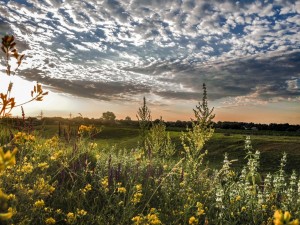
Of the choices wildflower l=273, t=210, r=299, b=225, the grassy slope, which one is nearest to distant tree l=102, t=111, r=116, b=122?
the grassy slope

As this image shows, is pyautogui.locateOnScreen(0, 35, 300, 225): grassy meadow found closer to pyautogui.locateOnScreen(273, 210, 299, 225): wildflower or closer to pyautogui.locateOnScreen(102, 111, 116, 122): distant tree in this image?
pyautogui.locateOnScreen(273, 210, 299, 225): wildflower

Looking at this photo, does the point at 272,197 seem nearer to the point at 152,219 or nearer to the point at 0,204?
the point at 152,219

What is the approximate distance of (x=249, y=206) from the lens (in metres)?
5.27

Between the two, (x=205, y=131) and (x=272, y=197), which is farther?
(x=205, y=131)

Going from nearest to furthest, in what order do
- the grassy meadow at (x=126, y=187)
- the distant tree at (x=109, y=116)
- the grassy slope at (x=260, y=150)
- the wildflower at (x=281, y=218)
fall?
the wildflower at (x=281, y=218)
the grassy meadow at (x=126, y=187)
the grassy slope at (x=260, y=150)
the distant tree at (x=109, y=116)

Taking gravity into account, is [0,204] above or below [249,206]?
above

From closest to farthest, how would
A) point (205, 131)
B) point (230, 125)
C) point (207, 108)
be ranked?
point (205, 131) → point (207, 108) → point (230, 125)

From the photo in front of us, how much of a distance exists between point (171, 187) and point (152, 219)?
10.3 ft

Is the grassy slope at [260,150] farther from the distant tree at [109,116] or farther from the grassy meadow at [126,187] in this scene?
the distant tree at [109,116]

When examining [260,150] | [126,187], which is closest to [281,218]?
[126,187]

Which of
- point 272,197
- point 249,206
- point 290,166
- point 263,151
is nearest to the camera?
point 249,206

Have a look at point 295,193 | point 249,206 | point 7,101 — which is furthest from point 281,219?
point 295,193

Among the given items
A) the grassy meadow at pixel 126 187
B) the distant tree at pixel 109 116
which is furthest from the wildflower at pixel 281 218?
the distant tree at pixel 109 116

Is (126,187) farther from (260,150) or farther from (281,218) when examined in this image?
(260,150)
